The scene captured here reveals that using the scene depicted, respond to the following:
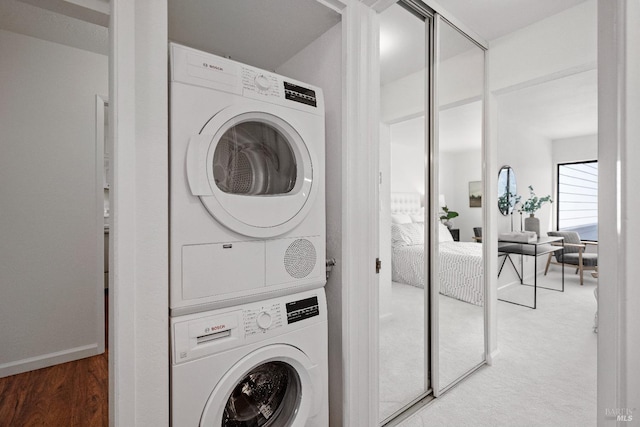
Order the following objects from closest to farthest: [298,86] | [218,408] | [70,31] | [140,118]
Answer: [140,118], [218,408], [298,86], [70,31]

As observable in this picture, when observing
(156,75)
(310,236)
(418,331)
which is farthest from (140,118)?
(418,331)

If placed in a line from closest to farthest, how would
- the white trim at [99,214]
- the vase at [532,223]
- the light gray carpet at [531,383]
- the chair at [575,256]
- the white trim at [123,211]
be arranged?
the white trim at [123,211] → the light gray carpet at [531,383] → the white trim at [99,214] → the chair at [575,256] → the vase at [532,223]

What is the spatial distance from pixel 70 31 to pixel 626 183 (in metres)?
3.13

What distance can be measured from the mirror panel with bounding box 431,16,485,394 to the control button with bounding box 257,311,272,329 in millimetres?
1128

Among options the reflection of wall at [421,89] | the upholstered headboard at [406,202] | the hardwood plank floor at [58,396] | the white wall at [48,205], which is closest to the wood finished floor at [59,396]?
the hardwood plank floor at [58,396]

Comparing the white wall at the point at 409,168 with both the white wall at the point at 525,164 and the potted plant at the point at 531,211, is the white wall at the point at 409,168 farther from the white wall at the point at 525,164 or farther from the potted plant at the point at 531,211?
the potted plant at the point at 531,211

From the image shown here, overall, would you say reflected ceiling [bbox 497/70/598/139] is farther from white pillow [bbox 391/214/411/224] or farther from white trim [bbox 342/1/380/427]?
white trim [bbox 342/1/380/427]

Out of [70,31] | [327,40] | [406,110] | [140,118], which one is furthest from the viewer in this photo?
[70,31]

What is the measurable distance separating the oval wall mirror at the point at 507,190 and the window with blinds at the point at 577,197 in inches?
51.8

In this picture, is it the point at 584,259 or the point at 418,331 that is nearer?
the point at 418,331

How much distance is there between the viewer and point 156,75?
92 centimetres

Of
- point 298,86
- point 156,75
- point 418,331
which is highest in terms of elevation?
point 298,86

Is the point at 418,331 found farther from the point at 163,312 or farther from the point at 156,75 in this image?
the point at 156,75

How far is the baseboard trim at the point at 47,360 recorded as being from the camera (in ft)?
6.80
